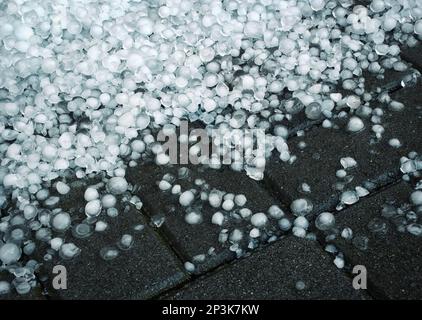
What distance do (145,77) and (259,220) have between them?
0.71 metres

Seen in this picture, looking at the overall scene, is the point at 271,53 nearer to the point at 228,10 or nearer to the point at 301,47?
the point at 301,47

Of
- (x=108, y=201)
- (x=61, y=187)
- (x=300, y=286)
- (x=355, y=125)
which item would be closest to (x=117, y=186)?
(x=108, y=201)

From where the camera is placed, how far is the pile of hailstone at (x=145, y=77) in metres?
1.83

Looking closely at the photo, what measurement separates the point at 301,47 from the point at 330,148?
1.65ft

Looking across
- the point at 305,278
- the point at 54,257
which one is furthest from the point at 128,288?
the point at 305,278

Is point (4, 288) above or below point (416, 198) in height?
below

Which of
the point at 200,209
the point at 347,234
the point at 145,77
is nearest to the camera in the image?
the point at 347,234

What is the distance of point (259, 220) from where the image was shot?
169cm

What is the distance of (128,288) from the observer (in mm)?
1571

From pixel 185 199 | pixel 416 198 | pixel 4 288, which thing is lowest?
pixel 4 288

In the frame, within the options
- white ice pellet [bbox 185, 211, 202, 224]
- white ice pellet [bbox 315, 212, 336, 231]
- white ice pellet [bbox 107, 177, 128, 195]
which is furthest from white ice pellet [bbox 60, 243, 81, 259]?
white ice pellet [bbox 315, 212, 336, 231]

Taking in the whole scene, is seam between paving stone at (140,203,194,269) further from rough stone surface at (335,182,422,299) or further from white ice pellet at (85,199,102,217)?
rough stone surface at (335,182,422,299)

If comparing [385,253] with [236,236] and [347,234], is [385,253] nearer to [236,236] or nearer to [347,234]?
[347,234]

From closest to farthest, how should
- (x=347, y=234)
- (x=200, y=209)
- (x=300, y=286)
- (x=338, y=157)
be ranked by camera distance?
(x=300, y=286) → (x=347, y=234) → (x=200, y=209) → (x=338, y=157)
